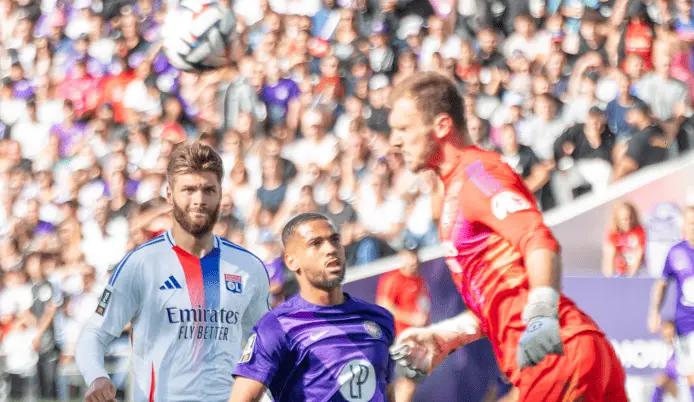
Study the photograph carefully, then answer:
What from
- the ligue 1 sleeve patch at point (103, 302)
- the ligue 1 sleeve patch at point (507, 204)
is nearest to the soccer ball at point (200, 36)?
the ligue 1 sleeve patch at point (103, 302)

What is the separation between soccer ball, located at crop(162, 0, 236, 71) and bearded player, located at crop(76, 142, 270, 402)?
30.5 feet

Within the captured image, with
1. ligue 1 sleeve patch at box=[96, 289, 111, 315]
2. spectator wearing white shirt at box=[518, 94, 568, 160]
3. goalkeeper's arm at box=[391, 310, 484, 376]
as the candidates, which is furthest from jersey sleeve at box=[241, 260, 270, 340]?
spectator wearing white shirt at box=[518, 94, 568, 160]

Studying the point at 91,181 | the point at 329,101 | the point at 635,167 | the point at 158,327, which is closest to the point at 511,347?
the point at 158,327

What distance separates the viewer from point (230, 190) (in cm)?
1306

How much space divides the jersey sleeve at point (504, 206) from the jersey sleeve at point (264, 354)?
103 centimetres

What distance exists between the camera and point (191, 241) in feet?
20.7

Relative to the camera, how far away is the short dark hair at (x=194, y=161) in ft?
20.0

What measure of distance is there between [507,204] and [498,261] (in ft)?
0.80

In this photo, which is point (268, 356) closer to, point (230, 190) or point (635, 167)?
point (635, 167)

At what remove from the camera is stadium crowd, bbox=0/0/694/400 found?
1141 cm

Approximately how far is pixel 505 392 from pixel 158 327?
4421 millimetres

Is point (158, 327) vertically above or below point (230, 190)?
below

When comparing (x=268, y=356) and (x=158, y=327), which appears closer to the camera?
(x=268, y=356)

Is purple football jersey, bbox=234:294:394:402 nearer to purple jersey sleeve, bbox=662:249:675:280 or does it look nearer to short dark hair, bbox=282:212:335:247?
short dark hair, bbox=282:212:335:247
